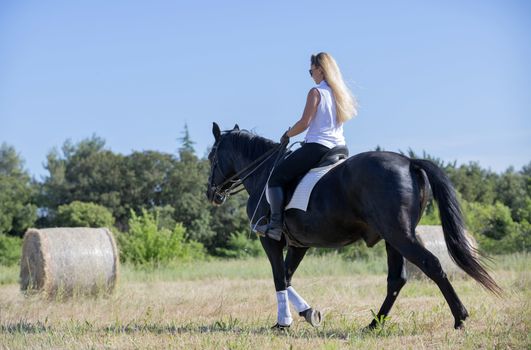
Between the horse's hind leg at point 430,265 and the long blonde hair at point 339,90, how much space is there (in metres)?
1.58

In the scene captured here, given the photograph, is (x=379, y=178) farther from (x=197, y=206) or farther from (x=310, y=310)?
(x=197, y=206)

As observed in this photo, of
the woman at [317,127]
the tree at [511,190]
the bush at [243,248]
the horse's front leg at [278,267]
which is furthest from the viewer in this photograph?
the tree at [511,190]

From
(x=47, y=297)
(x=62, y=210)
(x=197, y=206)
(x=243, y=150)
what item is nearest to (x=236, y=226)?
(x=197, y=206)

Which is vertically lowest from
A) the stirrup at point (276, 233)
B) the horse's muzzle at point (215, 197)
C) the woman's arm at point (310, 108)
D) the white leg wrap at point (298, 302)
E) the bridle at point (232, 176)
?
the white leg wrap at point (298, 302)

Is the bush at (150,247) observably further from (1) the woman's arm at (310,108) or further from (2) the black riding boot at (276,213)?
(1) the woman's arm at (310,108)

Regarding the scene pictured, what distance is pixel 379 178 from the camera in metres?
5.64

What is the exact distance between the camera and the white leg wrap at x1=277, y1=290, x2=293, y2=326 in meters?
6.45

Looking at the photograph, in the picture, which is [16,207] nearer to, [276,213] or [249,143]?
[249,143]

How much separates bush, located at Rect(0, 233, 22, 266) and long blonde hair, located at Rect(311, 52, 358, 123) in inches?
925

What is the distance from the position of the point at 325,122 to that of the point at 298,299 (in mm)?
1985

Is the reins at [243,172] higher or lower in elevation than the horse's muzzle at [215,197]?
higher

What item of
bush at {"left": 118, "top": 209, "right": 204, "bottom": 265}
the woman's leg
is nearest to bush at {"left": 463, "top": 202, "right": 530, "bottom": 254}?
bush at {"left": 118, "top": 209, "right": 204, "bottom": 265}

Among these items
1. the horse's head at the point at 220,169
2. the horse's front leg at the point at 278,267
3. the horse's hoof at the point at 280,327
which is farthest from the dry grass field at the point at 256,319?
the horse's head at the point at 220,169

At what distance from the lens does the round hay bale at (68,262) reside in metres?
10.3
